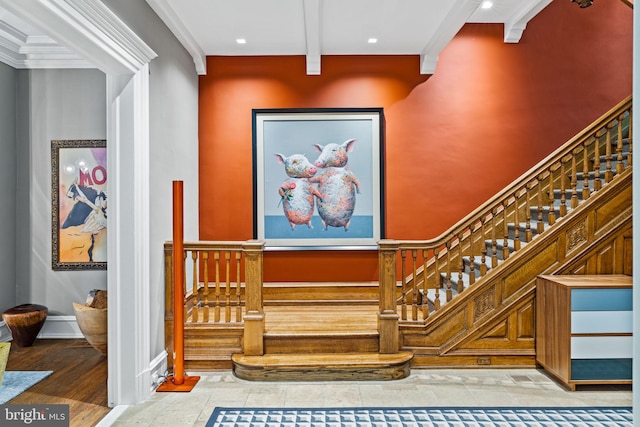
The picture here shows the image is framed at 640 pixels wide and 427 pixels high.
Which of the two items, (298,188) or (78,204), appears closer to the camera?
(78,204)

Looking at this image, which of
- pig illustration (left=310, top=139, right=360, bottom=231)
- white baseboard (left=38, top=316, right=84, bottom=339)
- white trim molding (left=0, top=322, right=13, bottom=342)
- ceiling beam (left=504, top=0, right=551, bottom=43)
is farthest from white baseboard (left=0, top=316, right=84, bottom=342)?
ceiling beam (left=504, top=0, right=551, bottom=43)

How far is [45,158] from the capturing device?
4801 mm

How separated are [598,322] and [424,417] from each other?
1.62 metres

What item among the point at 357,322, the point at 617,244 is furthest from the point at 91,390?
the point at 617,244

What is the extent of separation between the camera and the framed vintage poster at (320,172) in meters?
5.14

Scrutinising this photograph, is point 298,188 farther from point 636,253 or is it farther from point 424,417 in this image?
point 636,253

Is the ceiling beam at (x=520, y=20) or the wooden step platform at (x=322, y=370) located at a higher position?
the ceiling beam at (x=520, y=20)

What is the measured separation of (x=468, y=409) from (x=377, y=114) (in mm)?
3259

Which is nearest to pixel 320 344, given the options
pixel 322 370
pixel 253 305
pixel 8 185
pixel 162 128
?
pixel 322 370

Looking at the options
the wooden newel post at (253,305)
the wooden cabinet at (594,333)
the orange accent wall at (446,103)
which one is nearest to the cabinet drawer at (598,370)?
the wooden cabinet at (594,333)

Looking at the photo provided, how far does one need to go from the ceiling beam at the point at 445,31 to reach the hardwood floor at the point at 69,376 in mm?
4220

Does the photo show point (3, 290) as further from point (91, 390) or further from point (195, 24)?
Answer: point (195, 24)

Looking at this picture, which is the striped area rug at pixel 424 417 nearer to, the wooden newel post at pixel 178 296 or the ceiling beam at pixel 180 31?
the wooden newel post at pixel 178 296

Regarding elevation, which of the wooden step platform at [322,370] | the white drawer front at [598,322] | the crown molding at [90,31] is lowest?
the wooden step platform at [322,370]
